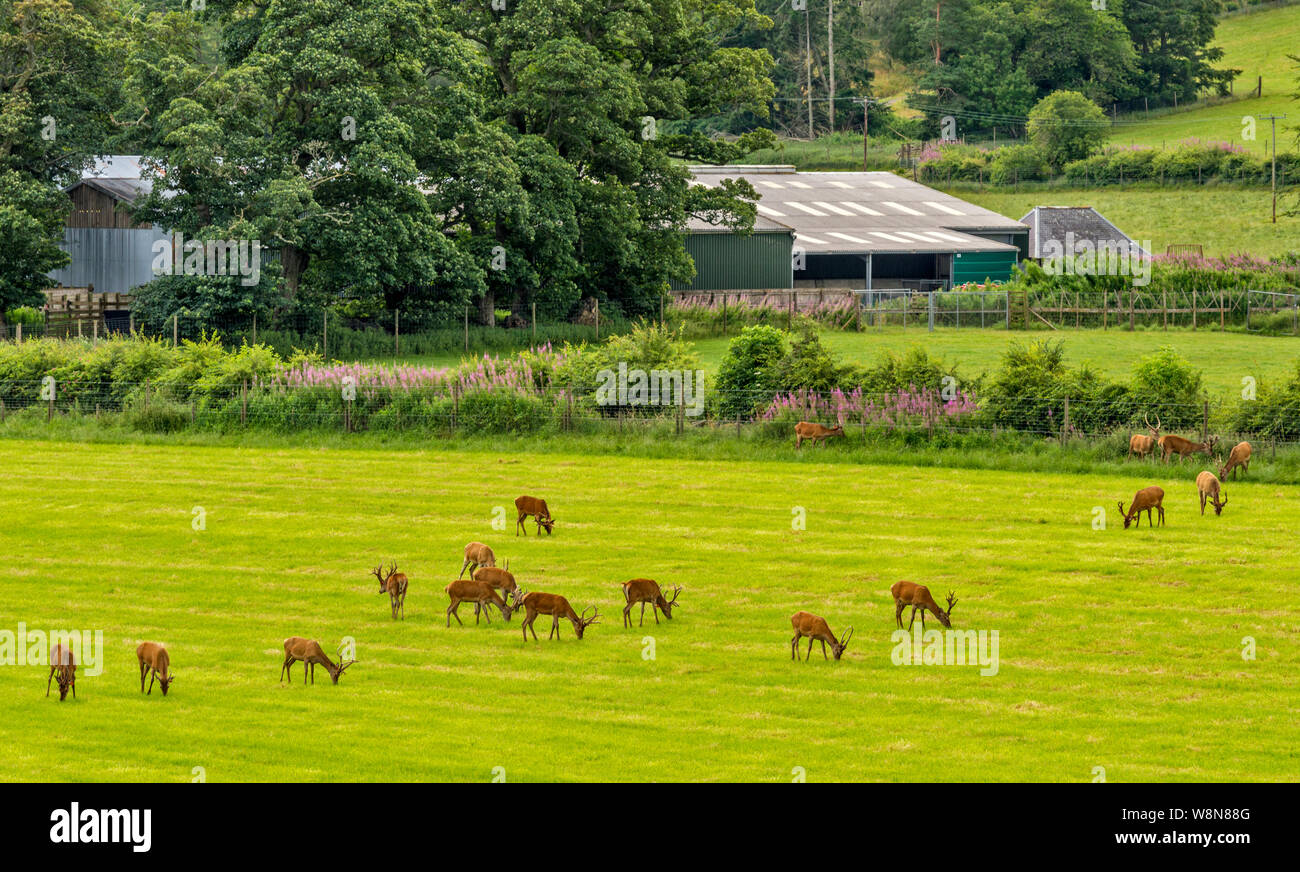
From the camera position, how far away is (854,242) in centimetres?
8344

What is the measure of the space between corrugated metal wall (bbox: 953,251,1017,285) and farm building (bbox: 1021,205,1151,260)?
8.87 feet

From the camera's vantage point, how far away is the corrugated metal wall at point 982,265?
86.4 m

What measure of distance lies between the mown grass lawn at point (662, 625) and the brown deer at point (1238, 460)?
804 mm

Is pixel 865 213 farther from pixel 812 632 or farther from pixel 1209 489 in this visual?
pixel 812 632

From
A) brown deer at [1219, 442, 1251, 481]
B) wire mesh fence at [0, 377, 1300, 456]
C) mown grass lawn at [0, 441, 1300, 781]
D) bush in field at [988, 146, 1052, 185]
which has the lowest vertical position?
mown grass lawn at [0, 441, 1300, 781]

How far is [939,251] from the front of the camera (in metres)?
83.3

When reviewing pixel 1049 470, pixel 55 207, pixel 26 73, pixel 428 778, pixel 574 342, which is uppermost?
pixel 26 73

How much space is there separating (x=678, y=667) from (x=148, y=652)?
6.44 metres

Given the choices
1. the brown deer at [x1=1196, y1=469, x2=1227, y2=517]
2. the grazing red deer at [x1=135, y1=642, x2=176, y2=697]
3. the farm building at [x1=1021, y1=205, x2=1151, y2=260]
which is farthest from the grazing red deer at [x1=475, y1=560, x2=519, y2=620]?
the farm building at [x1=1021, y1=205, x2=1151, y2=260]

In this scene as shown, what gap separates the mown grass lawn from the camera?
52.4 feet

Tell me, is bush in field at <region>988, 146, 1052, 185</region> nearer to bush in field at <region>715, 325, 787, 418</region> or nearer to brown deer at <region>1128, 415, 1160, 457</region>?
bush in field at <region>715, 325, 787, 418</region>

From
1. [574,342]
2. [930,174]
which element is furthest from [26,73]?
[930,174]

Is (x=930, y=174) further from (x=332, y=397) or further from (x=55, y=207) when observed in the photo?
(x=332, y=397)

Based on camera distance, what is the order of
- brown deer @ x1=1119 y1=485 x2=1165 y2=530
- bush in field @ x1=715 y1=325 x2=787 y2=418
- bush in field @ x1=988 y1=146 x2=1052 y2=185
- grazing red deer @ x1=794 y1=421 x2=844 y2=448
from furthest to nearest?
bush in field @ x1=988 y1=146 x2=1052 y2=185 → bush in field @ x1=715 y1=325 x2=787 y2=418 → grazing red deer @ x1=794 y1=421 x2=844 y2=448 → brown deer @ x1=1119 y1=485 x2=1165 y2=530
